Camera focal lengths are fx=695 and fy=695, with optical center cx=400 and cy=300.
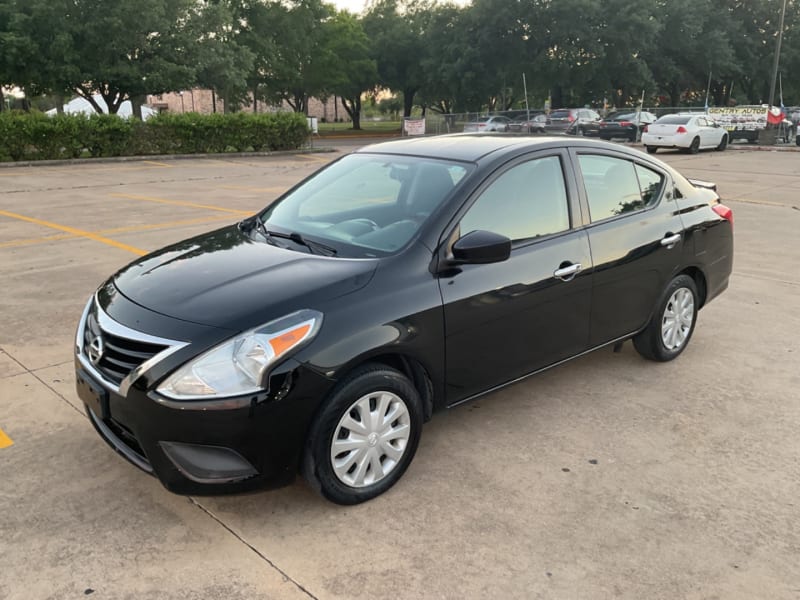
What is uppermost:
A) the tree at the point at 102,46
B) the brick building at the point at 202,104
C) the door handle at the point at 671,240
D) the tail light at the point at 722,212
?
the brick building at the point at 202,104

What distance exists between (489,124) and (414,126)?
3.92m

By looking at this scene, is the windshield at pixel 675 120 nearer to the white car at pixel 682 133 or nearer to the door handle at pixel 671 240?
the white car at pixel 682 133

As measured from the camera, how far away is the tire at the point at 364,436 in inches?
113

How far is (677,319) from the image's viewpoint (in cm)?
476

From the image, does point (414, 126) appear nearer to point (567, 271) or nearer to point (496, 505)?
point (567, 271)

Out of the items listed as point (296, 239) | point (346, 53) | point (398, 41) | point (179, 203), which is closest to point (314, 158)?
point (179, 203)

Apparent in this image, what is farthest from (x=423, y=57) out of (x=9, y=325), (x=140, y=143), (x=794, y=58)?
(x=9, y=325)

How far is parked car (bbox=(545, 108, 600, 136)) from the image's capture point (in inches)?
1300

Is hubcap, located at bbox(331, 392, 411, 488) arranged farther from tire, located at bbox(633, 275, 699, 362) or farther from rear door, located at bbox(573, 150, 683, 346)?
tire, located at bbox(633, 275, 699, 362)

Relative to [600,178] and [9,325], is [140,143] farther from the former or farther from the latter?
[600,178]

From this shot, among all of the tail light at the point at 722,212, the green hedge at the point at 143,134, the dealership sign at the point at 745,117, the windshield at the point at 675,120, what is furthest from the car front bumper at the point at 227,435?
the dealership sign at the point at 745,117

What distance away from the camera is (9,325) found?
5.32 m

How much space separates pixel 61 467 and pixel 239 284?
130cm

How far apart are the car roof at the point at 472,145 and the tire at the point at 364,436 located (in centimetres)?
138
